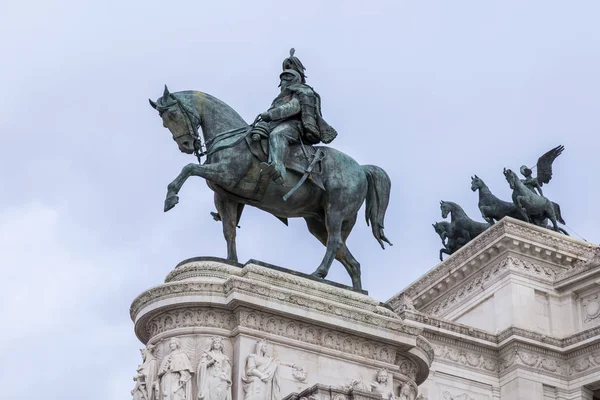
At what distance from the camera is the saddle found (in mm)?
22703

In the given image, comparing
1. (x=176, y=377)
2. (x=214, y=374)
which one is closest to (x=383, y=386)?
(x=214, y=374)

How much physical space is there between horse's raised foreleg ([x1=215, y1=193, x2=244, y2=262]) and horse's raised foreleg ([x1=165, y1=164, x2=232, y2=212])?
1.67ft

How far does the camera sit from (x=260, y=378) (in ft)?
66.6

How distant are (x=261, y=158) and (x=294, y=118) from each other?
1.13m

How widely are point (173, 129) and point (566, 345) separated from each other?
22890 mm

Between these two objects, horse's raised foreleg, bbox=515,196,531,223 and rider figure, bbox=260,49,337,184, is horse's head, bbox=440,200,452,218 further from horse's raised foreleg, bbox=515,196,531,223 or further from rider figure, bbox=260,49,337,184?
rider figure, bbox=260,49,337,184

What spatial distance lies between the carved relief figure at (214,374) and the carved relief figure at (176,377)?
18 centimetres

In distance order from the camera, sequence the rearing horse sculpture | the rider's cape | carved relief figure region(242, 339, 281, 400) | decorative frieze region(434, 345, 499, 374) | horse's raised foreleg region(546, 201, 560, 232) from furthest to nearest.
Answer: horse's raised foreleg region(546, 201, 560, 232), decorative frieze region(434, 345, 499, 374), the rider's cape, the rearing horse sculpture, carved relief figure region(242, 339, 281, 400)

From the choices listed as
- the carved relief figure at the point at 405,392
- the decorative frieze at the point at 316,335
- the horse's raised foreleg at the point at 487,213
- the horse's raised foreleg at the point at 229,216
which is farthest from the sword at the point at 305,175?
the horse's raised foreleg at the point at 487,213

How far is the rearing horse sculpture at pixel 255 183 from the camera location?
22672 millimetres

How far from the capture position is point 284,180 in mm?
22531

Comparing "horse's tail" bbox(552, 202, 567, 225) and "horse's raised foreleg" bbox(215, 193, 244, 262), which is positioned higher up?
"horse's tail" bbox(552, 202, 567, 225)

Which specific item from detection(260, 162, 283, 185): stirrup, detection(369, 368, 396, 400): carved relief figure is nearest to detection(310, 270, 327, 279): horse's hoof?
detection(260, 162, 283, 185): stirrup

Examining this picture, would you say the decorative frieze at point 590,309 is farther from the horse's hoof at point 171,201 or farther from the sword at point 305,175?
the horse's hoof at point 171,201
